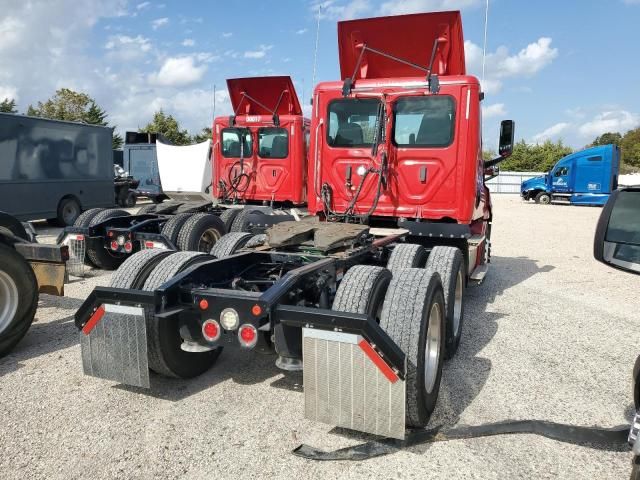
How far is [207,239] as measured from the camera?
801cm

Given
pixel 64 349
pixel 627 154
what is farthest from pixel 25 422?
pixel 627 154

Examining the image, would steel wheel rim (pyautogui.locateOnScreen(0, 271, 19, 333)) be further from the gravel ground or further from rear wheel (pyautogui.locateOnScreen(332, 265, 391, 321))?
rear wheel (pyautogui.locateOnScreen(332, 265, 391, 321))

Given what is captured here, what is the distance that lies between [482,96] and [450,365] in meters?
3.32

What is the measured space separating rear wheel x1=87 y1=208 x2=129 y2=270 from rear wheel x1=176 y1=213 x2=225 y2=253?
1.13 meters

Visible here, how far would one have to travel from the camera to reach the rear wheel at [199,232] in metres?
7.50

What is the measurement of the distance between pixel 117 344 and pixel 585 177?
89.5ft

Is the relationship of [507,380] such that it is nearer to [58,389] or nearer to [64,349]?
[58,389]

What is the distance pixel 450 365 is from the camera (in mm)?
4434

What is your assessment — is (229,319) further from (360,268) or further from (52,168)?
(52,168)

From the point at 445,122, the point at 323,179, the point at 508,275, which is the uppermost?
the point at 445,122

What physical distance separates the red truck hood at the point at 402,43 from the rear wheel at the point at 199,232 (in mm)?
3066

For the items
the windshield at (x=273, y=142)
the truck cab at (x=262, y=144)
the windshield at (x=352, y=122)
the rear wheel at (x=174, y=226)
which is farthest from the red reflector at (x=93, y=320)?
the windshield at (x=273, y=142)

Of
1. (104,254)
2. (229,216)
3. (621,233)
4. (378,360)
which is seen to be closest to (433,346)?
(378,360)

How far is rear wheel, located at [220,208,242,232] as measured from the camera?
8.52 m
